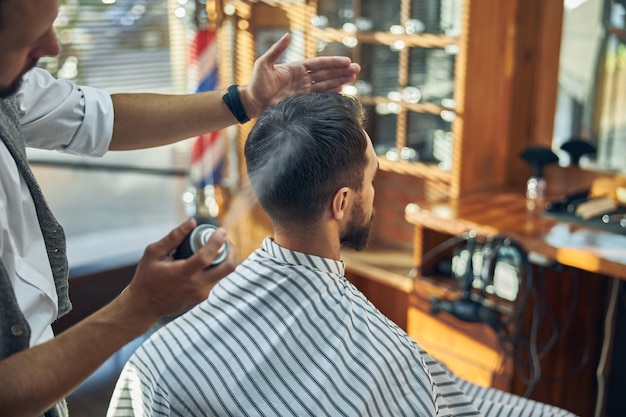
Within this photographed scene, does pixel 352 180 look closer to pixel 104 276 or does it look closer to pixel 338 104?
pixel 338 104

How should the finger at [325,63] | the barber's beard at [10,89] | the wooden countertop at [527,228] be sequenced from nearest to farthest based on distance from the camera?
the barber's beard at [10,89], the finger at [325,63], the wooden countertop at [527,228]

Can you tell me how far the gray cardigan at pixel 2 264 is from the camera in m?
1.07

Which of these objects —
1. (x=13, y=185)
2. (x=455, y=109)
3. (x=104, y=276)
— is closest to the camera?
(x=13, y=185)

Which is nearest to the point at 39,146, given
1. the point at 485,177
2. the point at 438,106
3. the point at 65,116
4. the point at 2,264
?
the point at 65,116

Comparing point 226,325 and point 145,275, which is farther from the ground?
point 145,275

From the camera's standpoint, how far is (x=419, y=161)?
2799 mm

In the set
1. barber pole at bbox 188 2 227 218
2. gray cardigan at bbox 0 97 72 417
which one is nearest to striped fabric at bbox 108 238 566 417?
gray cardigan at bbox 0 97 72 417

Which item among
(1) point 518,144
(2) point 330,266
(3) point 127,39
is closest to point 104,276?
(3) point 127,39

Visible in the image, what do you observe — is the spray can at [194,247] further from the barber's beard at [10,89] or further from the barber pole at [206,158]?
the barber pole at [206,158]

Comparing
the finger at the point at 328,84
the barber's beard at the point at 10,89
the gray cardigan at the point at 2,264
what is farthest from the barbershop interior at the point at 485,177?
the barber's beard at the point at 10,89

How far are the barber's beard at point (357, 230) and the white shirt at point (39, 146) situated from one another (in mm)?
481

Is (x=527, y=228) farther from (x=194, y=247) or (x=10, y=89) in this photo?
(x=10, y=89)

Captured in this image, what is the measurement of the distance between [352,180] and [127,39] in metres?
2.46

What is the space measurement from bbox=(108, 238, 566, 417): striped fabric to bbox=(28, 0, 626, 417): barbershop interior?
813 millimetres
